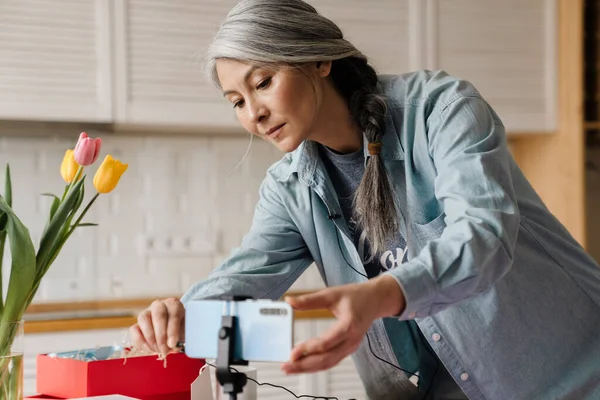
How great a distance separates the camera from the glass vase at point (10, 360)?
1120 millimetres

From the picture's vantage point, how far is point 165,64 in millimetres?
3033

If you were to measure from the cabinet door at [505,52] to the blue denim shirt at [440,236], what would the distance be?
199 centimetres

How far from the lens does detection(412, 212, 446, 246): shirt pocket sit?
1.35 metres

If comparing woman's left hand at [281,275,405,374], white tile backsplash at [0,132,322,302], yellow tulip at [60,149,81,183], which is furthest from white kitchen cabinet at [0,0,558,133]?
woman's left hand at [281,275,405,374]

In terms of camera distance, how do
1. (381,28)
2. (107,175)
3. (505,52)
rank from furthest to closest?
(505,52) < (381,28) < (107,175)

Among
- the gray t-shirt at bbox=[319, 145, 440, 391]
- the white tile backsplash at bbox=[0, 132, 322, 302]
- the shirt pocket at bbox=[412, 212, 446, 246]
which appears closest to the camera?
the shirt pocket at bbox=[412, 212, 446, 246]

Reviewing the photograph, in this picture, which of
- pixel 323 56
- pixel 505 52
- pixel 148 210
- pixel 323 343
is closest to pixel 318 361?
pixel 323 343

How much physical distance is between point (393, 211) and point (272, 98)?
0.93 ft

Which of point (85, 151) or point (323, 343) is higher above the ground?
point (85, 151)

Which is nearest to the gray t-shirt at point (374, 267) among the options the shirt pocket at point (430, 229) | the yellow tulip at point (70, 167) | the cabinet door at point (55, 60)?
the shirt pocket at point (430, 229)

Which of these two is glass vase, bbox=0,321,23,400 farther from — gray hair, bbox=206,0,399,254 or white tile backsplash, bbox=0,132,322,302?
white tile backsplash, bbox=0,132,322,302

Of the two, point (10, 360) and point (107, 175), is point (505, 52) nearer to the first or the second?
point (107, 175)

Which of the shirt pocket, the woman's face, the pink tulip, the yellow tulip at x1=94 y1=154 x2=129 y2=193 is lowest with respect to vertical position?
the shirt pocket

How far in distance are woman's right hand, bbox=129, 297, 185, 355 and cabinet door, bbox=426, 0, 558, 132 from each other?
2.33 meters
